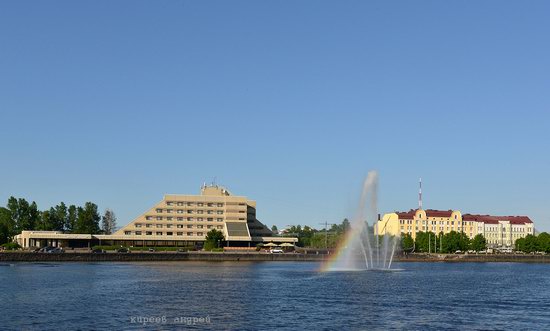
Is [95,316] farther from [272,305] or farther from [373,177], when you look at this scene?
[373,177]

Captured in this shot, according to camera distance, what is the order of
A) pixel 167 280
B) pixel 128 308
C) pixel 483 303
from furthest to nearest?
pixel 167 280 → pixel 483 303 → pixel 128 308

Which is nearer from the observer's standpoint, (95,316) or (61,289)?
(95,316)

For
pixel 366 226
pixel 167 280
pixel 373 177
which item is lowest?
pixel 167 280

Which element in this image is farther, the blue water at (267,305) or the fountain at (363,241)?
the fountain at (363,241)

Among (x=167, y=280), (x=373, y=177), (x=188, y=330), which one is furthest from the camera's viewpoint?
(x=373, y=177)

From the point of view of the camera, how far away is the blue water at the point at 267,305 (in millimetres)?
57531

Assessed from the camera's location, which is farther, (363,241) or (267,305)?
(363,241)

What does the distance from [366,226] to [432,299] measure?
50047 millimetres

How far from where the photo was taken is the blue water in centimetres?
5753

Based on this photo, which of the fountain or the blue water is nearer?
the blue water

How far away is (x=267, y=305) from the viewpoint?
70938mm

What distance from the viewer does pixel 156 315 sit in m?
61.6

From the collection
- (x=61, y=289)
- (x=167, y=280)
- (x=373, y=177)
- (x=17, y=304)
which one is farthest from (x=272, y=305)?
(x=373, y=177)

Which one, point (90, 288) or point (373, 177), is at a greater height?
point (373, 177)
